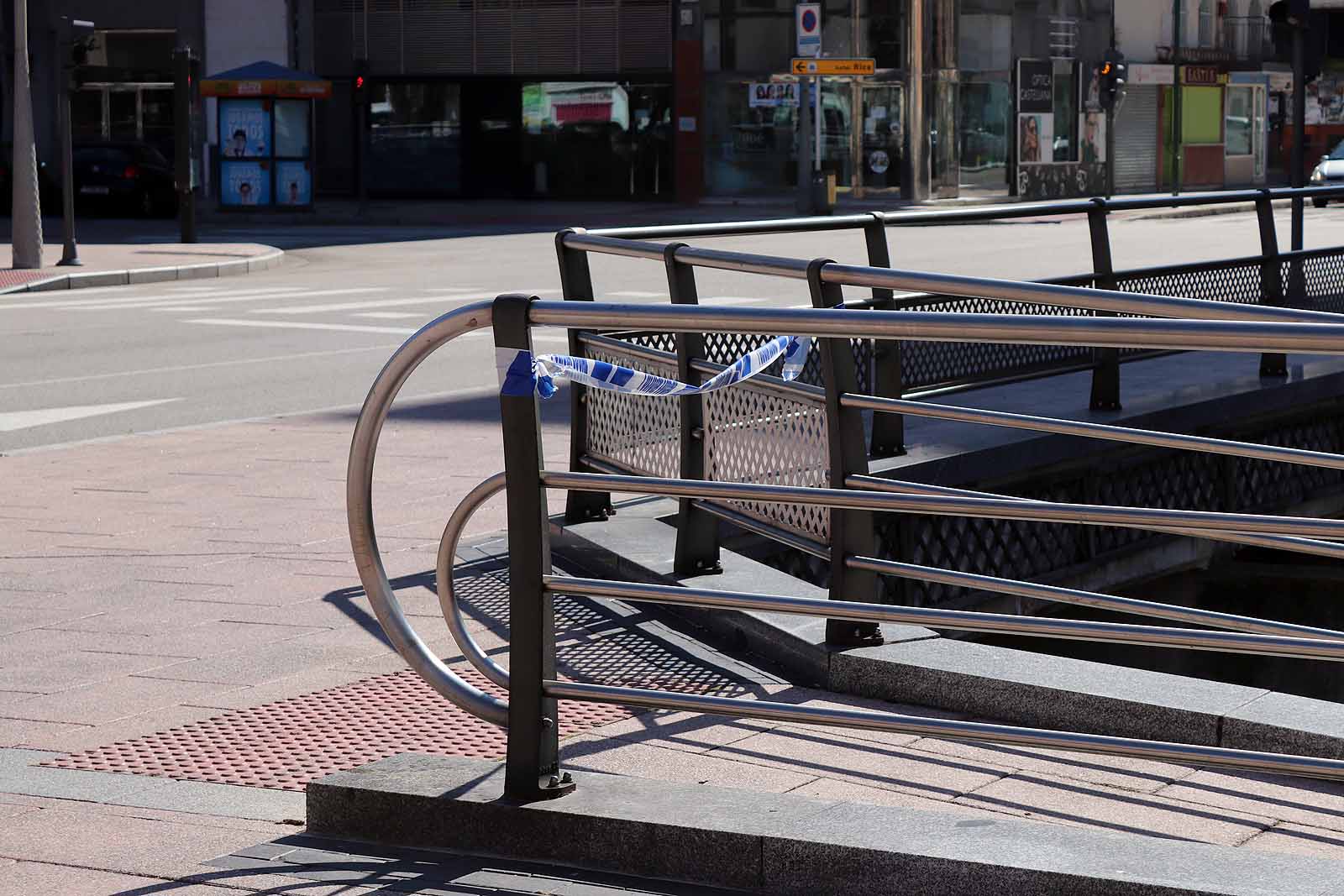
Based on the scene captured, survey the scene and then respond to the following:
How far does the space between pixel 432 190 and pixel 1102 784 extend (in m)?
42.2

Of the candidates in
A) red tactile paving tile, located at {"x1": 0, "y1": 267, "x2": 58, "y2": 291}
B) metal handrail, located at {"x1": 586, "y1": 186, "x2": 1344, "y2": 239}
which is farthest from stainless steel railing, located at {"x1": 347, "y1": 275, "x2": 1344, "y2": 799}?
red tactile paving tile, located at {"x1": 0, "y1": 267, "x2": 58, "y2": 291}

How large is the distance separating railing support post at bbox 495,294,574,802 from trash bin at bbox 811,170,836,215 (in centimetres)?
3329

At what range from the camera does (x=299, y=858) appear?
3.91 meters

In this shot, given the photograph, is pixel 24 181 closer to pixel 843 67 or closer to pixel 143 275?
pixel 143 275

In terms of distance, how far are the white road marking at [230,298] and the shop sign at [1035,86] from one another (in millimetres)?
27782

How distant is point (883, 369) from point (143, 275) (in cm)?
1734

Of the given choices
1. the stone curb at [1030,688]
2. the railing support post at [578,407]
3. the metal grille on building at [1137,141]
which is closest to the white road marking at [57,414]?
the railing support post at [578,407]

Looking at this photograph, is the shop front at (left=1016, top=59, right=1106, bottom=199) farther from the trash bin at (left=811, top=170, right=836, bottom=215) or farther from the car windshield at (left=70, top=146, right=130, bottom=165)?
the car windshield at (left=70, top=146, right=130, bottom=165)

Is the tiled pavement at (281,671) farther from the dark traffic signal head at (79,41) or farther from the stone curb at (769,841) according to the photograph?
the dark traffic signal head at (79,41)

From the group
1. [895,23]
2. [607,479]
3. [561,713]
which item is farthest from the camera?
[895,23]

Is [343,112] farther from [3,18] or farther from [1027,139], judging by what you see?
[1027,139]

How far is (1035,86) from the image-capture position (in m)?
46.1

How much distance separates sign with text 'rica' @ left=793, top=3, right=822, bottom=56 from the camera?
39.1 meters

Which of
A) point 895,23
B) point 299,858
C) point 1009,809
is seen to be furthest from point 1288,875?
point 895,23
